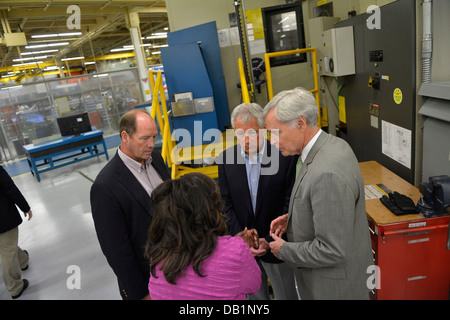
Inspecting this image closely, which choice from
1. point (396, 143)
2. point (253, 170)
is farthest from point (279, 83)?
point (253, 170)

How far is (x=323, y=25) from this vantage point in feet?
13.5

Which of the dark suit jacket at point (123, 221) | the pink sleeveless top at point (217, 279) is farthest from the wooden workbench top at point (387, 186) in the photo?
the dark suit jacket at point (123, 221)

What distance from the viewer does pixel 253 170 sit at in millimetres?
2107

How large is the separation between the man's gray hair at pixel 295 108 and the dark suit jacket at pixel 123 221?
1.00 meters

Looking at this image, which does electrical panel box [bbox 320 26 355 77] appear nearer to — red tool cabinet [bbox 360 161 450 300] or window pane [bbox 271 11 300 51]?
window pane [bbox 271 11 300 51]

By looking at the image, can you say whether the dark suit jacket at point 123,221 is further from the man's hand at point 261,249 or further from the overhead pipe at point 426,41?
the overhead pipe at point 426,41

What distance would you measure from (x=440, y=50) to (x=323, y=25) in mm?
2150

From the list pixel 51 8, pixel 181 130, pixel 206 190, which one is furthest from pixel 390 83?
pixel 51 8

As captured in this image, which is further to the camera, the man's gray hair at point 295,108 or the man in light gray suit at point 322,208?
the man's gray hair at point 295,108

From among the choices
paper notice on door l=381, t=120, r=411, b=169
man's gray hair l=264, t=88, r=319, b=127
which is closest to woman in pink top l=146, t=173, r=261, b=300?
man's gray hair l=264, t=88, r=319, b=127

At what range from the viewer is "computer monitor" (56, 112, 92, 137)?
8297mm

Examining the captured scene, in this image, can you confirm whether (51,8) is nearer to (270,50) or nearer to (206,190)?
(270,50)

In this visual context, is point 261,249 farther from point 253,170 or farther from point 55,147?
point 55,147

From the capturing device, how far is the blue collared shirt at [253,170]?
2.08 meters
